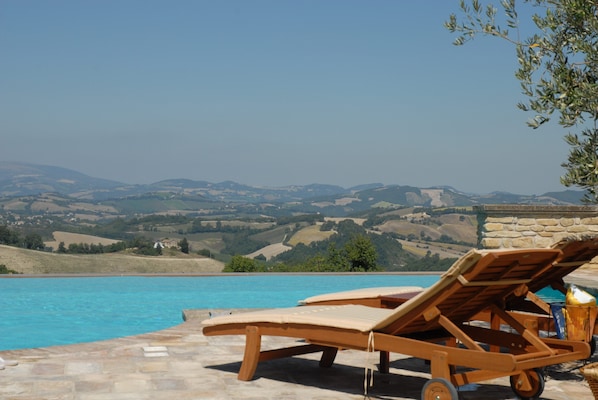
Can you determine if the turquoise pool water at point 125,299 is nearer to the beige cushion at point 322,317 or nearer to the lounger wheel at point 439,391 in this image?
the beige cushion at point 322,317

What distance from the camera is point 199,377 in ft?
18.9

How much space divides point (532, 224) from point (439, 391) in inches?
375

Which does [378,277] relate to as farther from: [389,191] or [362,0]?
[389,191]

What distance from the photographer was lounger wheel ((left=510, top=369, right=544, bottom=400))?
5.09 m

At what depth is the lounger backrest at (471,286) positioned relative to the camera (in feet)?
14.7

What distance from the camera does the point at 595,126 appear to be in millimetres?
5941

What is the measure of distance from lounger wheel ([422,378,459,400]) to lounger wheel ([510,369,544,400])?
2.52ft

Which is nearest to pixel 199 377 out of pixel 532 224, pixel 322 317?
pixel 322 317

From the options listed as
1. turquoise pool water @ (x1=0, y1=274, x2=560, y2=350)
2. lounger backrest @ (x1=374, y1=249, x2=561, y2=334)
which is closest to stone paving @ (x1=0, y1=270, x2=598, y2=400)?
lounger backrest @ (x1=374, y1=249, x2=561, y2=334)

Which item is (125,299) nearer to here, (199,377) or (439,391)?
(199,377)

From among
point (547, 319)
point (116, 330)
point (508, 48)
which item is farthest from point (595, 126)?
point (116, 330)

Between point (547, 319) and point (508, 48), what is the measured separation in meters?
2.21

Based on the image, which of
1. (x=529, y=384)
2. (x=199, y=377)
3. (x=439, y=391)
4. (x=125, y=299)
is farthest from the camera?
(x=125, y=299)

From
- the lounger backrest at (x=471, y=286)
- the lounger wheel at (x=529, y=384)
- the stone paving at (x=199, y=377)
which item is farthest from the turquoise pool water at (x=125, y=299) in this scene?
the lounger wheel at (x=529, y=384)
